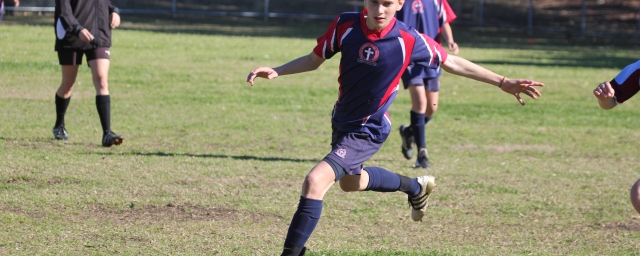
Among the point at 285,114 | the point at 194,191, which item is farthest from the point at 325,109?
the point at 194,191

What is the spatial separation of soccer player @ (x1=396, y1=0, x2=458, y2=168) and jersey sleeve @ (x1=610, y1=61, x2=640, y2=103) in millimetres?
3718

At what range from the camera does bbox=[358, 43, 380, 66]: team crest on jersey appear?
526cm

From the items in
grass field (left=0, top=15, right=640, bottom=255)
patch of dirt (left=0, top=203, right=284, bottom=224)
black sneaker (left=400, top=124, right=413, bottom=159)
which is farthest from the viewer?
black sneaker (left=400, top=124, right=413, bottom=159)

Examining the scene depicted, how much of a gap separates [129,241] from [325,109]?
713 centimetres

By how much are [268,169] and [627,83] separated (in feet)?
13.8

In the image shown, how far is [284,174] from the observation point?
8297mm

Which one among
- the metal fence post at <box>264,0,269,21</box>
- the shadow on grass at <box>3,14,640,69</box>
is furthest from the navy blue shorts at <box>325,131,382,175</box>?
the metal fence post at <box>264,0,269,21</box>

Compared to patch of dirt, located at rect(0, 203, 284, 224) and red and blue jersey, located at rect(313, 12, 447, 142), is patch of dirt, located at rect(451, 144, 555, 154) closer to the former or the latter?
patch of dirt, located at rect(0, 203, 284, 224)

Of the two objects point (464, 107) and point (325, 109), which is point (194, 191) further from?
point (464, 107)

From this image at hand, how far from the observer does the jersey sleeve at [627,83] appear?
500cm

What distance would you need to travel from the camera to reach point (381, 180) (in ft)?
19.2

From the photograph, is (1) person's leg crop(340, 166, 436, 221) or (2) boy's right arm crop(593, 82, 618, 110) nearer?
(2) boy's right arm crop(593, 82, 618, 110)

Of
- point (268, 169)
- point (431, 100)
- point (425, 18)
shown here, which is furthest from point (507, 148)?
point (268, 169)

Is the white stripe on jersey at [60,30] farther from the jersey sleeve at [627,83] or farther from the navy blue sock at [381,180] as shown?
the jersey sleeve at [627,83]
